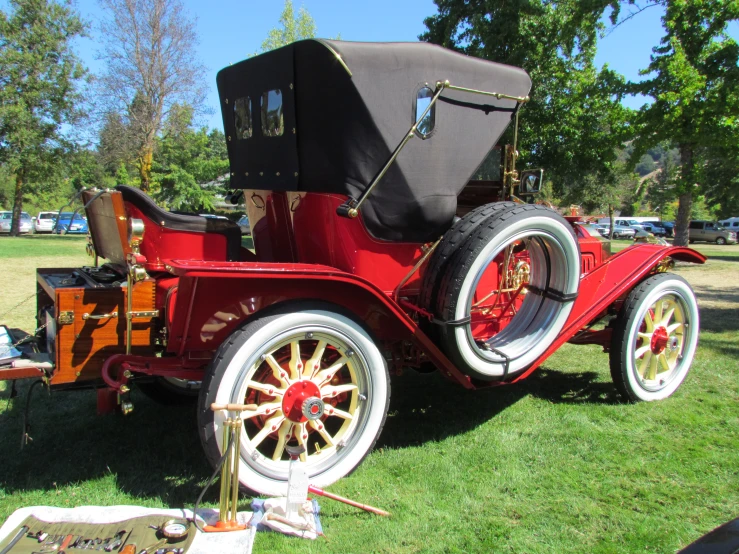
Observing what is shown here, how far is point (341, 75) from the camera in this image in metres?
→ 3.09

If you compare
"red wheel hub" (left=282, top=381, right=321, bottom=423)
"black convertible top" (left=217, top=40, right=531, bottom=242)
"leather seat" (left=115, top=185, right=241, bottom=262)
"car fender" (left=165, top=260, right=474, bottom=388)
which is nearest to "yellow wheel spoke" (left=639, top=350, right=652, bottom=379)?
"black convertible top" (left=217, top=40, right=531, bottom=242)

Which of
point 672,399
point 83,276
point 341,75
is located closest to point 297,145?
point 341,75

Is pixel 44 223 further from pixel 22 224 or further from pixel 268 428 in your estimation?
pixel 268 428

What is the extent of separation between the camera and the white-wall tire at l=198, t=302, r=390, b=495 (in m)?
2.79

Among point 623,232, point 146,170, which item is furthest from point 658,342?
point 623,232

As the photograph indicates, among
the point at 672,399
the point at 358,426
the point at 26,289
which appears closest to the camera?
the point at 358,426

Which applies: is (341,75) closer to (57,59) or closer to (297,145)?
(297,145)

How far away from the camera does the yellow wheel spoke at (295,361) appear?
3033 mm

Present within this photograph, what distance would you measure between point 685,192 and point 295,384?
1502cm

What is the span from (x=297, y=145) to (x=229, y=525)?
2.05 meters

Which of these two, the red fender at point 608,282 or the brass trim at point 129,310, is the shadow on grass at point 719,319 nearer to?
the red fender at point 608,282

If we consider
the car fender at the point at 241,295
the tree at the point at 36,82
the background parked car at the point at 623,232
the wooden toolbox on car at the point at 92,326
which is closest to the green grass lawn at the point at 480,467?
the wooden toolbox on car at the point at 92,326

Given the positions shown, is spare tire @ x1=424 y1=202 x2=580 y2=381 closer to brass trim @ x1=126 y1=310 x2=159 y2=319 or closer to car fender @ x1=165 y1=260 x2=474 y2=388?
car fender @ x1=165 y1=260 x2=474 y2=388

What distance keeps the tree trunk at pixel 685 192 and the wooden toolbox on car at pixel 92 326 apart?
1520 centimetres
